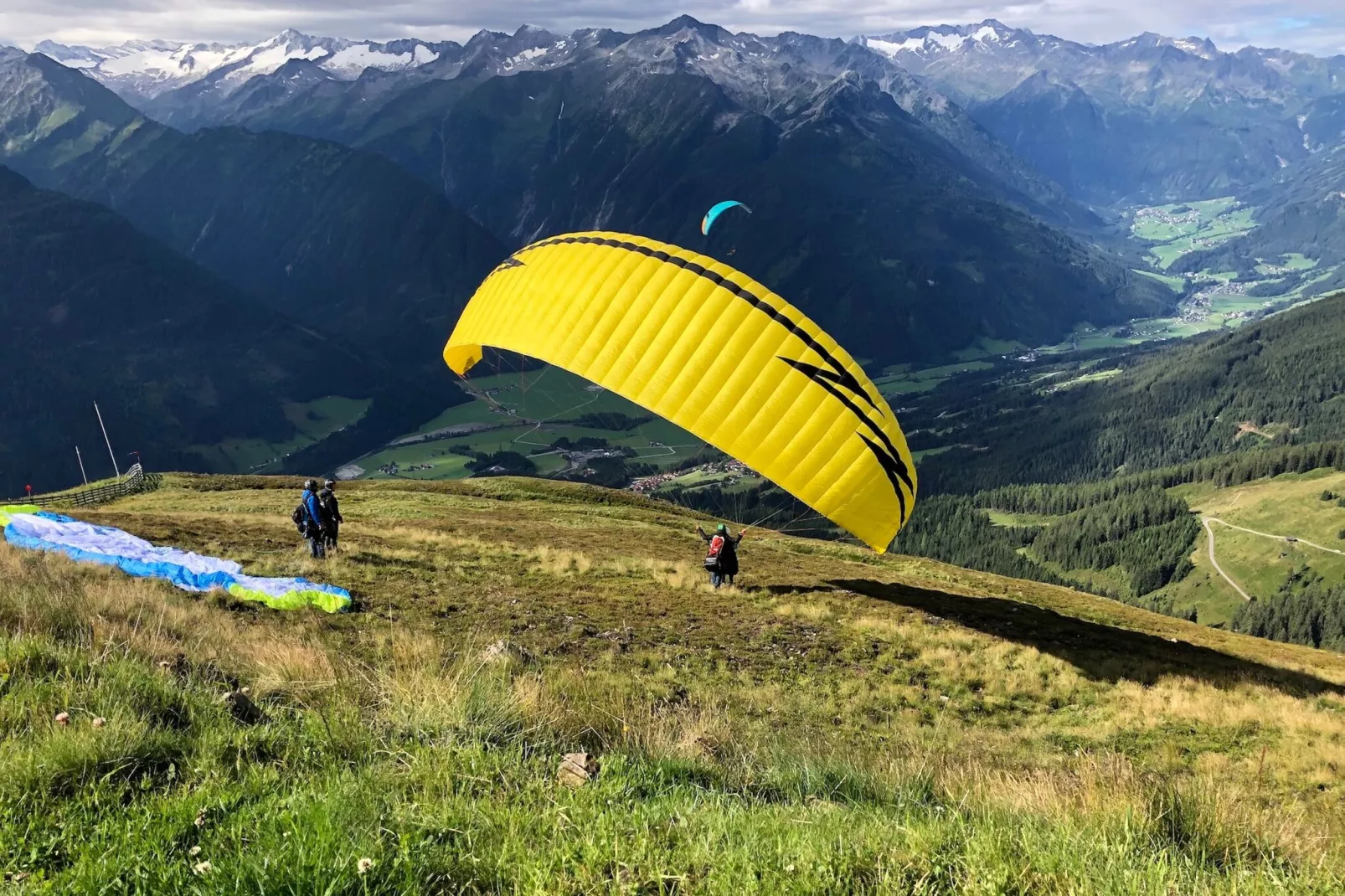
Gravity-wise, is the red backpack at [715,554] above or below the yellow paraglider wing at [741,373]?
below

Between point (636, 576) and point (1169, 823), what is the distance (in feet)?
55.7

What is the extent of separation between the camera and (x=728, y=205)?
66.5ft

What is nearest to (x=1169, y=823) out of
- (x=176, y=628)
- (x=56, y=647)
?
(x=56, y=647)

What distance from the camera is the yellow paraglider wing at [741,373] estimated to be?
1630cm

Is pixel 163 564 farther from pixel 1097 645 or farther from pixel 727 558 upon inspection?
pixel 1097 645

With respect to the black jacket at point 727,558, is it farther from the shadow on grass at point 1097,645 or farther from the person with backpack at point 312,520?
the person with backpack at point 312,520

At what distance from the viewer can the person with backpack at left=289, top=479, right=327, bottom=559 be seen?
1814cm

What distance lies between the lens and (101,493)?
40.3 metres

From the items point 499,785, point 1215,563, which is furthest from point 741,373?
point 1215,563

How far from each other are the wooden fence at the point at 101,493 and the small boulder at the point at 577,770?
4053 cm

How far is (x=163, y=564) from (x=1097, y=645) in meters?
22.2

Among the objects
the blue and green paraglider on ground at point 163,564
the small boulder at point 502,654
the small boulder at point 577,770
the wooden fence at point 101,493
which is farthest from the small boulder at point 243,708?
the wooden fence at point 101,493

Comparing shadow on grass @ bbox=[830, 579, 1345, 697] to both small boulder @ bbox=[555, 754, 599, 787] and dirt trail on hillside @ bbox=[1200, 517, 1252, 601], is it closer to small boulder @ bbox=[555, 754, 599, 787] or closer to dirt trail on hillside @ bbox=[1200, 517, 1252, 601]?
small boulder @ bbox=[555, 754, 599, 787]

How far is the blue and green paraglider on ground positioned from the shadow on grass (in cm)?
1517
